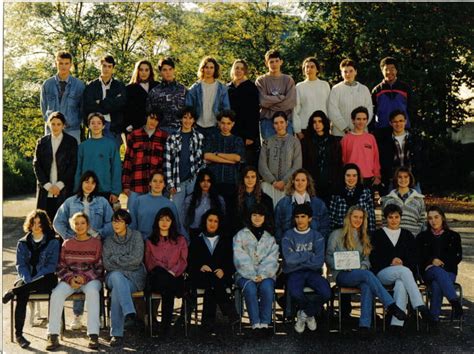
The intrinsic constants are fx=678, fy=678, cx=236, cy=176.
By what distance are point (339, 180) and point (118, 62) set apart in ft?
42.0

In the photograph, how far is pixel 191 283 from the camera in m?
6.80

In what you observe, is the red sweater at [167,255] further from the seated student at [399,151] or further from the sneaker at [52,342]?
the seated student at [399,151]

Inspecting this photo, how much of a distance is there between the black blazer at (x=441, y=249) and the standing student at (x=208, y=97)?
2744 millimetres

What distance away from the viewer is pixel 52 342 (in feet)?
20.5

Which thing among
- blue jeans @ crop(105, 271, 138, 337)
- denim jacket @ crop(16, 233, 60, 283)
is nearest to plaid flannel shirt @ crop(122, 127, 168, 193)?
denim jacket @ crop(16, 233, 60, 283)

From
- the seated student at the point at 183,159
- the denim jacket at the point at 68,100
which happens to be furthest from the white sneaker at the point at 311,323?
the denim jacket at the point at 68,100

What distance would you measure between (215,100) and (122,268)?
2449 mm

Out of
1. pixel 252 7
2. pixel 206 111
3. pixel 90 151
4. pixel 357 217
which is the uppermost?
pixel 252 7

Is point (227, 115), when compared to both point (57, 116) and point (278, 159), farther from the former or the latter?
point (57, 116)

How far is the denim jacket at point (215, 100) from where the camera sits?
8.09 metres

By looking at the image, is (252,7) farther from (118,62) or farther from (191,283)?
(191,283)

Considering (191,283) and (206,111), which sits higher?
(206,111)

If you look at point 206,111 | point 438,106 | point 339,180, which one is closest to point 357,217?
point 339,180

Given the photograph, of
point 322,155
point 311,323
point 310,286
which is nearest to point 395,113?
point 322,155
